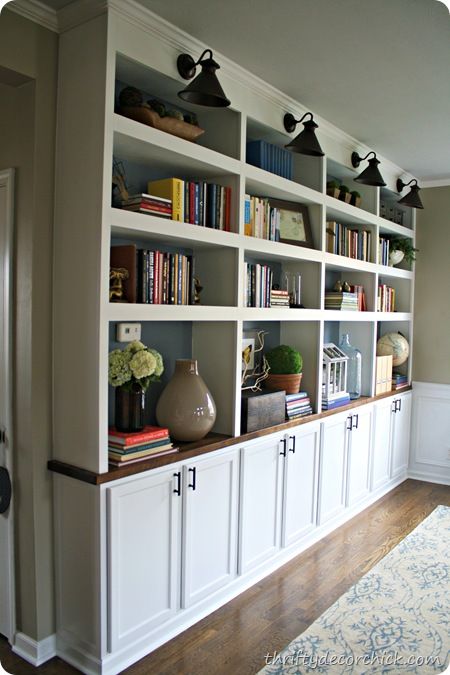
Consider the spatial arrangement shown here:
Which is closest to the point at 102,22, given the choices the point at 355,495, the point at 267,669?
the point at 267,669

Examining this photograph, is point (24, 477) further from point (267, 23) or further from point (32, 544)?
point (267, 23)

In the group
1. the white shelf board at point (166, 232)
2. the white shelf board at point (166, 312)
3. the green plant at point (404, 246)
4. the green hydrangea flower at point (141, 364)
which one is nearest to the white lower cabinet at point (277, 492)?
the white shelf board at point (166, 312)

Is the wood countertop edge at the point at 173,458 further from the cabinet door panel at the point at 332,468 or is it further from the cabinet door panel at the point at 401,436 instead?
the cabinet door panel at the point at 401,436

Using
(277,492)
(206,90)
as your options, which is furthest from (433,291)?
(206,90)

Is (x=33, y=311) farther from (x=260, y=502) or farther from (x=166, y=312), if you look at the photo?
(x=260, y=502)

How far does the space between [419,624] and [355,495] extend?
1429mm

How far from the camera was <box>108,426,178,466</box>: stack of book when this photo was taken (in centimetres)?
233

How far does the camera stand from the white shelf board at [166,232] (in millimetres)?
2275

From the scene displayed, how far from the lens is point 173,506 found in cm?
252

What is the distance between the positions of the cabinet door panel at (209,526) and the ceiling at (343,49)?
6.28ft

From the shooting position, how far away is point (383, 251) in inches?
182

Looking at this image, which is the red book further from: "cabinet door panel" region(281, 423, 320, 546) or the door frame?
"cabinet door panel" region(281, 423, 320, 546)

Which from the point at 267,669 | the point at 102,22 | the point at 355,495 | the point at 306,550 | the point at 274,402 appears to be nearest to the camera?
the point at 102,22

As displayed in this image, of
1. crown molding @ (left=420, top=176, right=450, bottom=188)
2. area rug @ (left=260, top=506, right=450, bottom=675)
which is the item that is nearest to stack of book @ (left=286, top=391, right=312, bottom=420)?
area rug @ (left=260, top=506, right=450, bottom=675)
